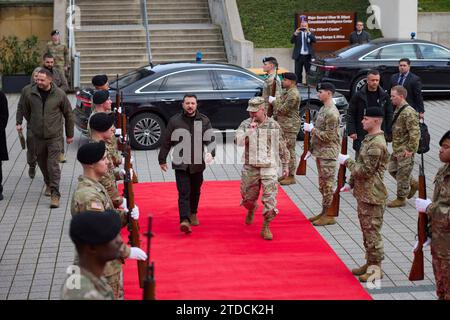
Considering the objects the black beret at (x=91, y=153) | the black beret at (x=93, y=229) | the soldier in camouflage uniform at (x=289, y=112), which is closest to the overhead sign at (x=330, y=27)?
the soldier in camouflage uniform at (x=289, y=112)

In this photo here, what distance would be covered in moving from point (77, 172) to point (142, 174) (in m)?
1.15

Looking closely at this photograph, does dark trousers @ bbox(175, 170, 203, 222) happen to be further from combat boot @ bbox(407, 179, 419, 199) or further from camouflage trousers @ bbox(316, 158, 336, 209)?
combat boot @ bbox(407, 179, 419, 199)

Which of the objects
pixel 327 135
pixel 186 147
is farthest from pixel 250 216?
pixel 327 135

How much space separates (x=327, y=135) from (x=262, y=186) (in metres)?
1.19

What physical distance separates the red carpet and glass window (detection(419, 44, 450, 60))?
1077 cm

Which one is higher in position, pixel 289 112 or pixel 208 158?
pixel 289 112

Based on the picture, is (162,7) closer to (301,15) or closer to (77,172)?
(301,15)

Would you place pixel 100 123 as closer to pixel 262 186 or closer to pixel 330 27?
pixel 262 186

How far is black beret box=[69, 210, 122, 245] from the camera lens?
546 centimetres

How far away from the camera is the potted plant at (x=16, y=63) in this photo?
24.8 m

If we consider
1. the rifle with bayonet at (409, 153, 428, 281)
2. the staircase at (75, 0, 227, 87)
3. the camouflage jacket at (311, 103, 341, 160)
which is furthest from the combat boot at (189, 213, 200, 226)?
the staircase at (75, 0, 227, 87)

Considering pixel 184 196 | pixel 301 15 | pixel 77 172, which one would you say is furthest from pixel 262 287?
pixel 301 15

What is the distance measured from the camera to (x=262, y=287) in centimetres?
973

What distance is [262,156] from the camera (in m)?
11.8
